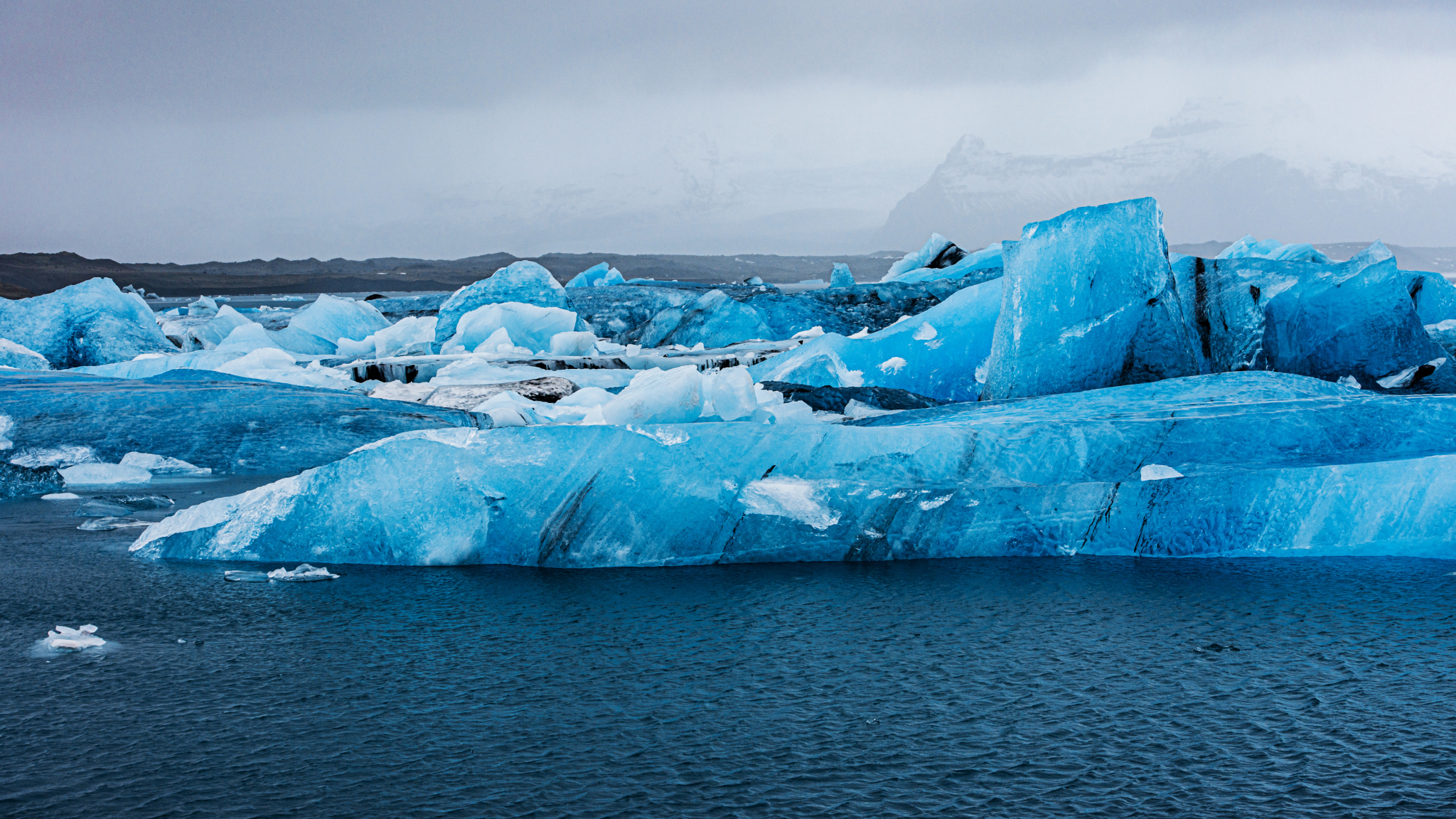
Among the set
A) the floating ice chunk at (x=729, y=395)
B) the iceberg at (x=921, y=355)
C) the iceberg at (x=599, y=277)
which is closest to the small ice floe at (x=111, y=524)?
the floating ice chunk at (x=729, y=395)

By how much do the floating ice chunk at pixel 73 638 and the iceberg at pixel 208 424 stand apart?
3447 millimetres

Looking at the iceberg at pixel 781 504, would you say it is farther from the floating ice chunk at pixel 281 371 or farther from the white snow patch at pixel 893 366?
the floating ice chunk at pixel 281 371

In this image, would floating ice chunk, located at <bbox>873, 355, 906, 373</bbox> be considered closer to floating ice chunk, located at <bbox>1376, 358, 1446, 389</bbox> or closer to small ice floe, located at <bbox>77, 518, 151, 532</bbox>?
floating ice chunk, located at <bbox>1376, 358, 1446, 389</bbox>

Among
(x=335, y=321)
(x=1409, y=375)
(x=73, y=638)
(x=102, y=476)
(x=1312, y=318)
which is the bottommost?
(x=102, y=476)

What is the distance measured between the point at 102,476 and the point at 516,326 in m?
6.87

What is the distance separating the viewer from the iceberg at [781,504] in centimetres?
373

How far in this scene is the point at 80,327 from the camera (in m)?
13.1

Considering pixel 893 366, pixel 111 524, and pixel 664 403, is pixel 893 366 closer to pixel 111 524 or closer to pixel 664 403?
pixel 664 403

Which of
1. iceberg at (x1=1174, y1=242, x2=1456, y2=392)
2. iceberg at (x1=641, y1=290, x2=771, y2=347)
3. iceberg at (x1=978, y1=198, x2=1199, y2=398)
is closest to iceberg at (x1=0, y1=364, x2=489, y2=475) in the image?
iceberg at (x1=978, y1=198, x2=1199, y2=398)

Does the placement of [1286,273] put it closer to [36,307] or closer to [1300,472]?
[1300,472]

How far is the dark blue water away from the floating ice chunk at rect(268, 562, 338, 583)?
0.13 metres

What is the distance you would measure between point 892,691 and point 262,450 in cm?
518

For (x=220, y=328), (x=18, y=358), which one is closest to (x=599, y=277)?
(x=220, y=328)

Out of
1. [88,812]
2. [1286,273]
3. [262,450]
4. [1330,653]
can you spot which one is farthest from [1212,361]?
[88,812]
